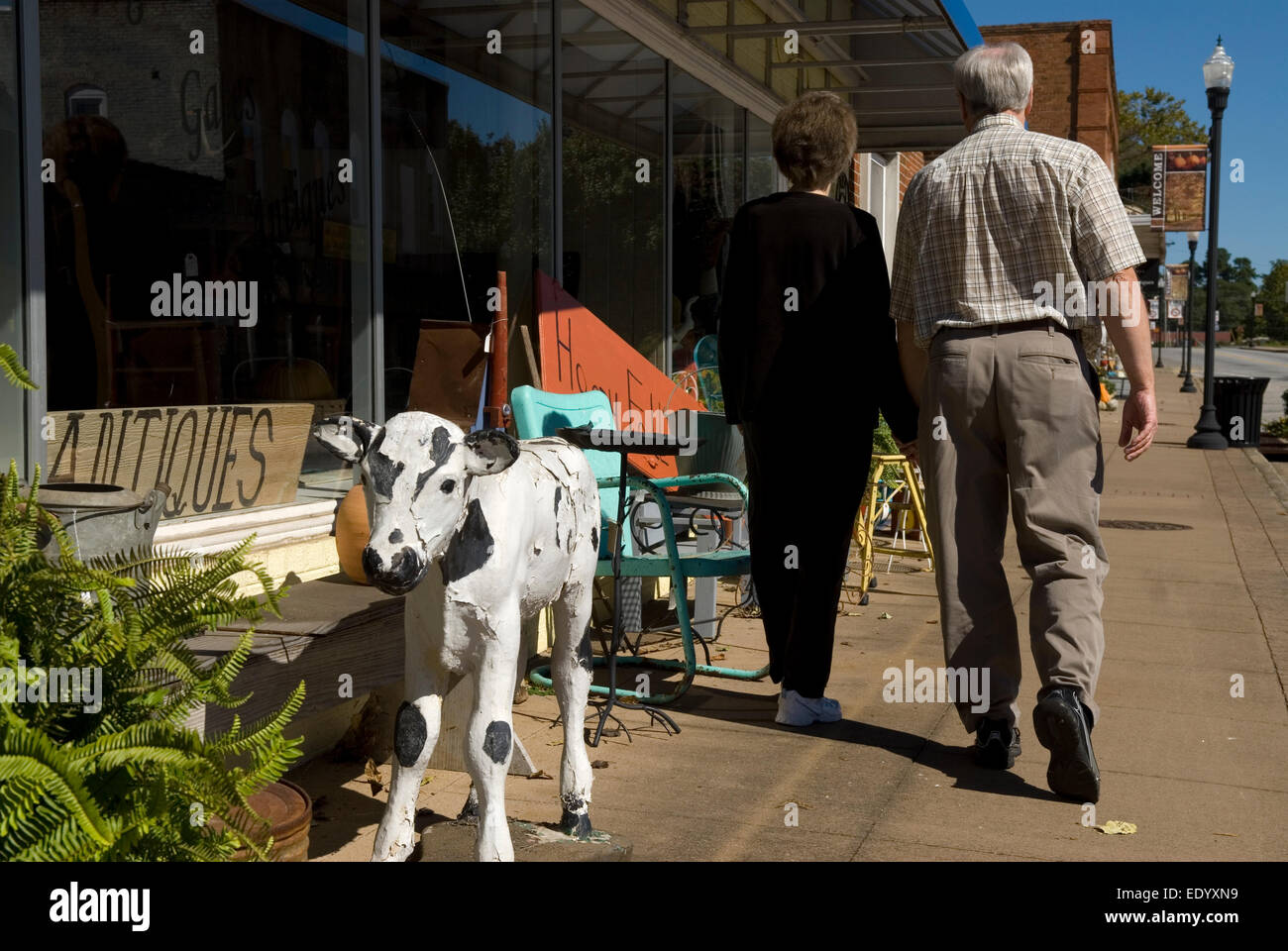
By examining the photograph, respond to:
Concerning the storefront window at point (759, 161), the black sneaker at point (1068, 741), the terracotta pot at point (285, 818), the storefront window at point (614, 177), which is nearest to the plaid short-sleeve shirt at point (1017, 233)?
the black sneaker at point (1068, 741)

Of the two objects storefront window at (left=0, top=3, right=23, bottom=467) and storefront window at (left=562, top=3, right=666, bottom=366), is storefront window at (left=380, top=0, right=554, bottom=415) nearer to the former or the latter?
storefront window at (left=562, top=3, right=666, bottom=366)

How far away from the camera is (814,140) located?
477 centimetres

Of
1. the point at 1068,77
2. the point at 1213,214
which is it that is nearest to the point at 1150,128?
the point at 1068,77

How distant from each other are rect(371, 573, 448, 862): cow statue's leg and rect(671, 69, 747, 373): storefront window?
23.2 ft

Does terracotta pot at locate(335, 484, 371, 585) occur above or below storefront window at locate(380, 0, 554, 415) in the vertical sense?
below

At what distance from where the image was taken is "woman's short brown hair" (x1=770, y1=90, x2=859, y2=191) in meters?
4.76

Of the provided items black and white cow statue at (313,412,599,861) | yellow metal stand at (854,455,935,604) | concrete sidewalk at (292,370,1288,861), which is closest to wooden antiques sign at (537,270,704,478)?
yellow metal stand at (854,455,935,604)

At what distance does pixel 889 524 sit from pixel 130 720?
7.54m

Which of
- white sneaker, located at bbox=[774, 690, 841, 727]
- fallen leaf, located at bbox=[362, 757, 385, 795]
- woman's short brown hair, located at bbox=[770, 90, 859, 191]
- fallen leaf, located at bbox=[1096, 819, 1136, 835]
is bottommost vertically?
fallen leaf, located at bbox=[362, 757, 385, 795]

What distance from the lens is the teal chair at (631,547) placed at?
16.5 ft

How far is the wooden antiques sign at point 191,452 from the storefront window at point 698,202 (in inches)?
204

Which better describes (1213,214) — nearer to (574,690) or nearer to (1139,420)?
(1139,420)

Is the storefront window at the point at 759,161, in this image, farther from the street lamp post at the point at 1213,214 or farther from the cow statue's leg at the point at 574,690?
the cow statue's leg at the point at 574,690
